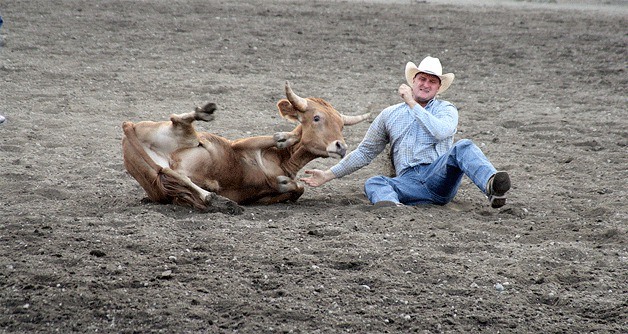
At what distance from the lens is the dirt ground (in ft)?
15.6

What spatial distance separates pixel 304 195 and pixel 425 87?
1.28 metres

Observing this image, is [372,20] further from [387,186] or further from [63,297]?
[63,297]

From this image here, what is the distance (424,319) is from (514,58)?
29.6 feet

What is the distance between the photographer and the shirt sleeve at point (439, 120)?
687 centimetres

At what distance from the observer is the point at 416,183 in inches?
278

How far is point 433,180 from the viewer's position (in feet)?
22.8

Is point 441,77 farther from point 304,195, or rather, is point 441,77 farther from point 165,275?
point 165,275

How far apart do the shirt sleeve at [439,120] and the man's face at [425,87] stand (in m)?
0.15

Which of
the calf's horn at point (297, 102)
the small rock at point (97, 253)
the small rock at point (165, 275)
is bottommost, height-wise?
the small rock at point (97, 253)

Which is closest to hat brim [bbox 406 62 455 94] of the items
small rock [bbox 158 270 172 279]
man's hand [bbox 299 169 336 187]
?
man's hand [bbox 299 169 336 187]

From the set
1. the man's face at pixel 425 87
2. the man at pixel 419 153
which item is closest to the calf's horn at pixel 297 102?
the man at pixel 419 153

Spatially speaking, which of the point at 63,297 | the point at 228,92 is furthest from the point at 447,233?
the point at 228,92

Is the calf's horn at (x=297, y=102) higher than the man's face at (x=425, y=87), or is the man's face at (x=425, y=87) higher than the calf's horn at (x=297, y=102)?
the man's face at (x=425, y=87)

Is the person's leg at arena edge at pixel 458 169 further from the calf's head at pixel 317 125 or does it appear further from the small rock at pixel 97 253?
the small rock at pixel 97 253
